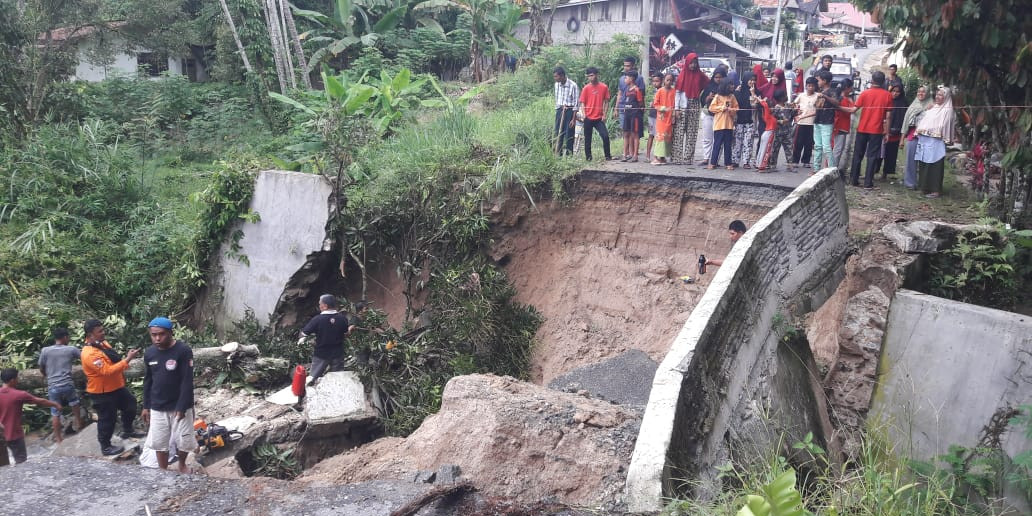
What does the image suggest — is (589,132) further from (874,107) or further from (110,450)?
(110,450)

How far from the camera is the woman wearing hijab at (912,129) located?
9.05 m

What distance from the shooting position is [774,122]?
378 inches

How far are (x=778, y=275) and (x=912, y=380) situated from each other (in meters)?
2.10

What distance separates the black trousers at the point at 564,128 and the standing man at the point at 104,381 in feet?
20.9

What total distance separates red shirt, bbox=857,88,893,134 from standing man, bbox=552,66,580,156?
153 inches

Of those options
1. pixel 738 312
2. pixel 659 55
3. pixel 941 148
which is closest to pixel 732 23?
pixel 659 55

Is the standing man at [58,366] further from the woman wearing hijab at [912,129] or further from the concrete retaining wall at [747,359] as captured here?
the woman wearing hijab at [912,129]

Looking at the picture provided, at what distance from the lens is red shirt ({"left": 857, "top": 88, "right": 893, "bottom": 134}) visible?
8.95 meters

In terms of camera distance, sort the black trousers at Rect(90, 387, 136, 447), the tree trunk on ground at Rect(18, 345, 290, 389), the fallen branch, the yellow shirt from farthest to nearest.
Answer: the yellow shirt → the tree trunk on ground at Rect(18, 345, 290, 389) → the black trousers at Rect(90, 387, 136, 447) → the fallen branch

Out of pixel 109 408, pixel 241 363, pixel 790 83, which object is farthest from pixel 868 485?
pixel 790 83

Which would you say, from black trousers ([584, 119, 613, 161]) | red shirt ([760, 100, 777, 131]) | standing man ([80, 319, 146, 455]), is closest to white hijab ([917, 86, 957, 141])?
red shirt ([760, 100, 777, 131])

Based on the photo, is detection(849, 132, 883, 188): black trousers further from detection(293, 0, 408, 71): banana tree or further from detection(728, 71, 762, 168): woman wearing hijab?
detection(293, 0, 408, 71): banana tree

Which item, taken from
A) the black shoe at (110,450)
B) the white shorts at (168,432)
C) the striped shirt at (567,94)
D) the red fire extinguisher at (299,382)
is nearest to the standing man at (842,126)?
the striped shirt at (567,94)

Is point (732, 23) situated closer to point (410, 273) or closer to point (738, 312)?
point (410, 273)
